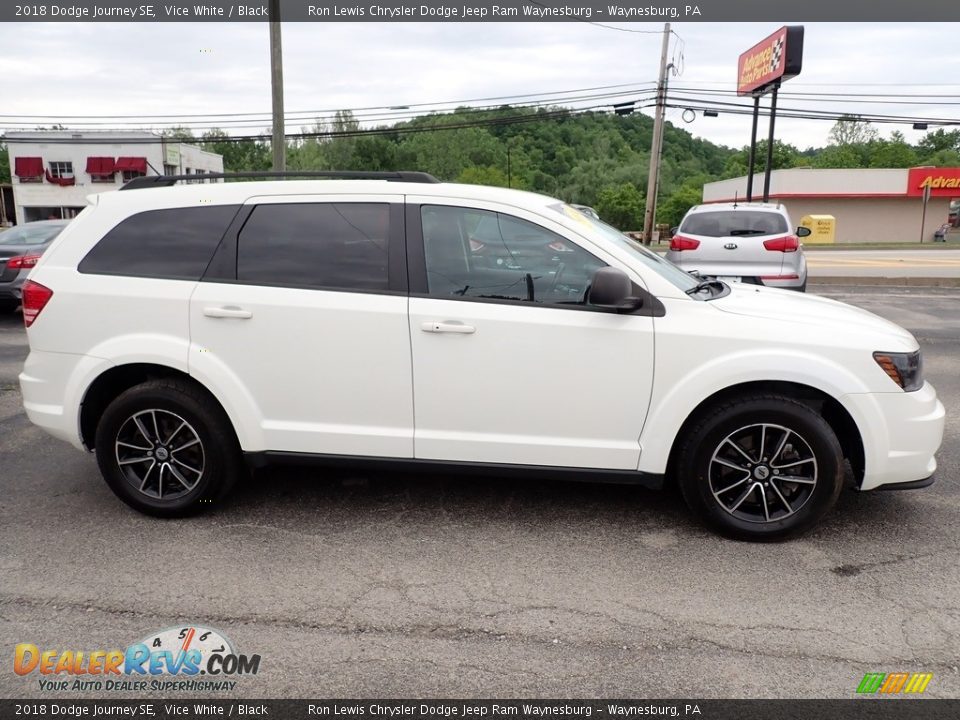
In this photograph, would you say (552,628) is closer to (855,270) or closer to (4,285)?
A: (4,285)

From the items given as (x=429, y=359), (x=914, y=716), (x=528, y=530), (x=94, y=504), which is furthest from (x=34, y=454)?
(x=914, y=716)

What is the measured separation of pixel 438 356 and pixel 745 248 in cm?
783

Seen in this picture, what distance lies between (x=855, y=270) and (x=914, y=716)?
1971 centimetres

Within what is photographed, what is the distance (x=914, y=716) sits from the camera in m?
2.58

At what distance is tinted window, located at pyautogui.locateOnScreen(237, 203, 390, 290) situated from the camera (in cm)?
398

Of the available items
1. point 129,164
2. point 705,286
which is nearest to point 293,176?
point 705,286

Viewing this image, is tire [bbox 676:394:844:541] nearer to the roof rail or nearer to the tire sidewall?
the roof rail

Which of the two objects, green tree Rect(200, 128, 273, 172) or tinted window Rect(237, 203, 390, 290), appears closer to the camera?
tinted window Rect(237, 203, 390, 290)

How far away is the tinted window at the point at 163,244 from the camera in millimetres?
4129

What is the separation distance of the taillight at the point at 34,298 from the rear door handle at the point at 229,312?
3.12ft

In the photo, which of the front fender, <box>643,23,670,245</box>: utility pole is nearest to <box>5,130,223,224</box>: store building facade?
<box>643,23,670,245</box>: utility pole

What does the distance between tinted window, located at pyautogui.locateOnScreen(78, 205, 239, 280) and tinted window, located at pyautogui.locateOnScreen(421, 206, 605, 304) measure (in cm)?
118

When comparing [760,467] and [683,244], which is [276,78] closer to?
[683,244]

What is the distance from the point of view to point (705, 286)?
14.0 ft
